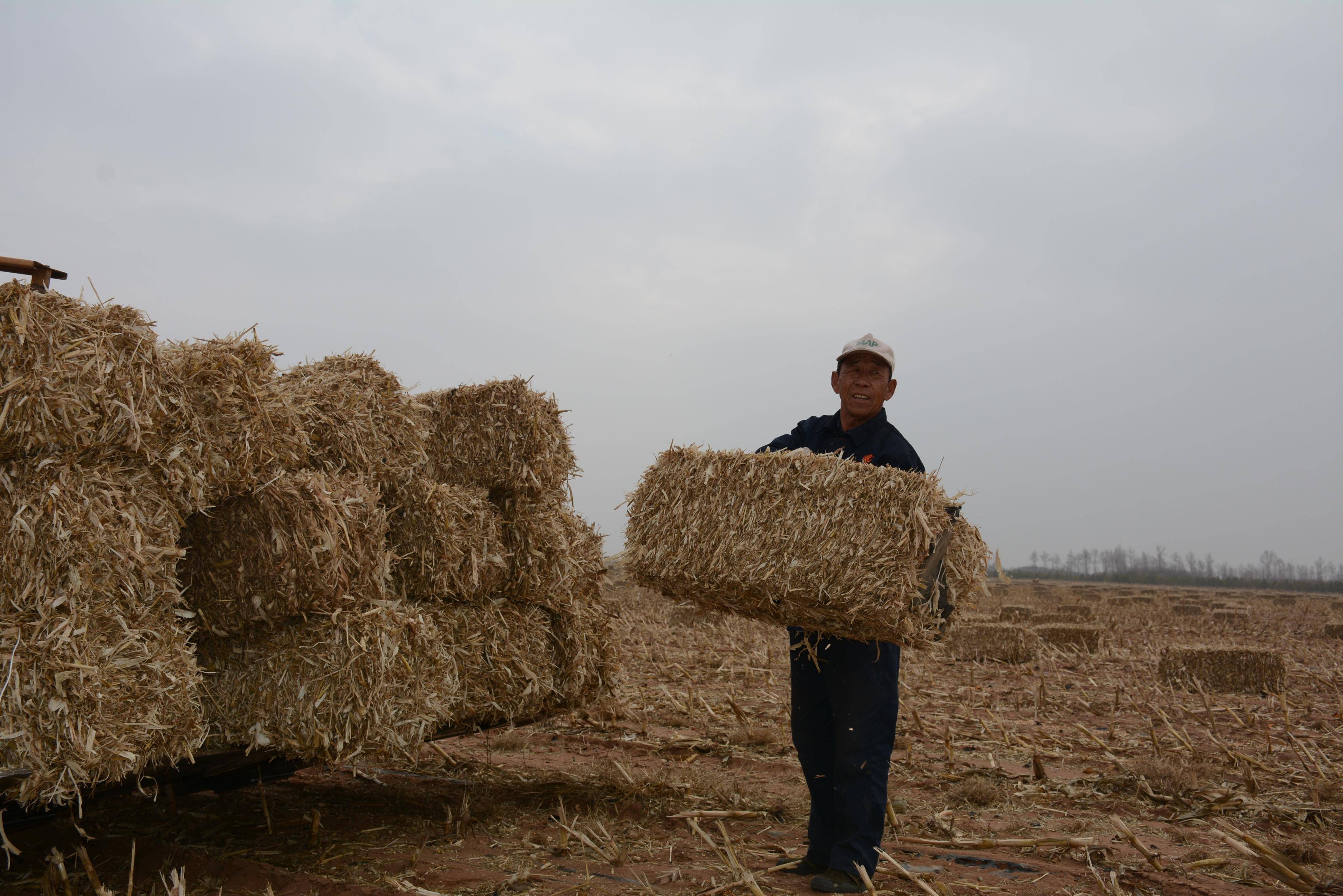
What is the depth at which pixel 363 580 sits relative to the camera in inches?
174

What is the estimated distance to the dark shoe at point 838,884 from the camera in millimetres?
4320

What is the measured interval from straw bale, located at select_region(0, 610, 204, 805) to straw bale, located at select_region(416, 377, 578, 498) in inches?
84.8

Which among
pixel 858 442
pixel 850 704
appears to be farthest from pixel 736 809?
pixel 858 442

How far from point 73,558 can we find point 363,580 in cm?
129

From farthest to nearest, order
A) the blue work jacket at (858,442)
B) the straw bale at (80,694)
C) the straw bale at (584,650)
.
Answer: the straw bale at (584,650) → the blue work jacket at (858,442) → the straw bale at (80,694)

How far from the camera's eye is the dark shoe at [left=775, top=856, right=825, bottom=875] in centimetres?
469

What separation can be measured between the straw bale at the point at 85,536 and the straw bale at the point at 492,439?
195 centimetres

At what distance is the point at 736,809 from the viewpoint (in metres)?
5.71

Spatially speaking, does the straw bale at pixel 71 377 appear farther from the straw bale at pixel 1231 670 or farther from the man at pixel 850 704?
the straw bale at pixel 1231 670

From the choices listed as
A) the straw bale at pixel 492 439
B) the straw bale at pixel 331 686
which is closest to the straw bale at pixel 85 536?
the straw bale at pixel 331 686

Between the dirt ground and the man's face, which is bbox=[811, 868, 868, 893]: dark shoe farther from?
the man's face

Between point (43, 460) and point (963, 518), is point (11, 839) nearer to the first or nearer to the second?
point (43, 460)

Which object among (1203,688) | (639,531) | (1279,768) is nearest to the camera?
(639,531)

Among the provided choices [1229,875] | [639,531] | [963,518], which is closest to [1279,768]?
[1229,875]
